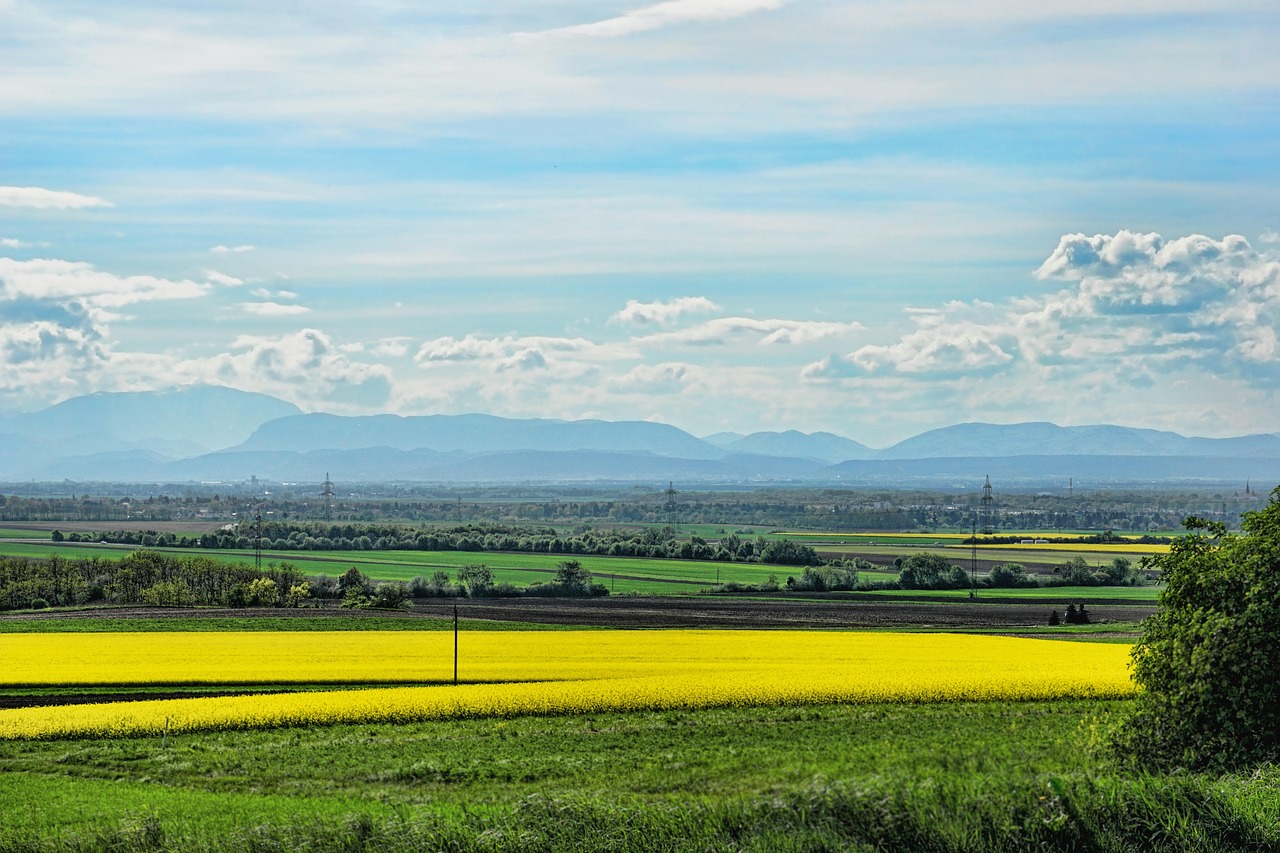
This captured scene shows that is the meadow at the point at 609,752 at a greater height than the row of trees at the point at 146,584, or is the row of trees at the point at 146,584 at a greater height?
the meadow at the point at 609,752

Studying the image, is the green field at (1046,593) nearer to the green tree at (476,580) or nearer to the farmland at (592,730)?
the farmland at (592,730)

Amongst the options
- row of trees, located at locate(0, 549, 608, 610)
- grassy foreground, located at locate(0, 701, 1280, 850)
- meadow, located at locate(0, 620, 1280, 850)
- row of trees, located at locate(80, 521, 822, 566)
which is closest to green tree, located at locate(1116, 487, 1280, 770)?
meadow, located at locate(0, 620, 1280, 850)

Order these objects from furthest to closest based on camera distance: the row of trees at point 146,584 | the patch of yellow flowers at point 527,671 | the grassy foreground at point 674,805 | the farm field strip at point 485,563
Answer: the farm field strip at point 485,563
the row of trees at point 146,584
the patch of yellow flowers at point 527,671
the grassy foreground at point 674,805

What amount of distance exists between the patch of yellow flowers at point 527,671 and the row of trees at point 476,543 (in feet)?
207

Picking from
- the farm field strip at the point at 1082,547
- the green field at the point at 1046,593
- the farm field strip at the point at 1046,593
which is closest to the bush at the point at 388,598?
the farm field strip at the point at 1046,593

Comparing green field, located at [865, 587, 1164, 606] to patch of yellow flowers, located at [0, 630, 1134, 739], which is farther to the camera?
green field, located at [865, 587, 1164, 606]

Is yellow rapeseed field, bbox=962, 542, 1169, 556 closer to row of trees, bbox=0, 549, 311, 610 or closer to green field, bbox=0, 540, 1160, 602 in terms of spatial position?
green field, bbox=0, 540, 1160, 602

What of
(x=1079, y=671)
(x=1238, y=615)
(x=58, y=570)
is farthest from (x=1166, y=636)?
(x=58, y=570)

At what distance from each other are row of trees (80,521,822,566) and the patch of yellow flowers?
63038 mm

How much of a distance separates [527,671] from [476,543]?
295 feet

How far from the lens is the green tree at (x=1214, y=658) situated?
1881cm

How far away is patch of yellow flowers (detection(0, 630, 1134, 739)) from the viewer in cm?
3309

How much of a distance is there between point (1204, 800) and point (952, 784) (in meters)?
2.98

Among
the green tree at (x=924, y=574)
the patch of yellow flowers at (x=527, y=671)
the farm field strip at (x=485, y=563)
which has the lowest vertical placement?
the farm field strip at (x=485, y=563)
